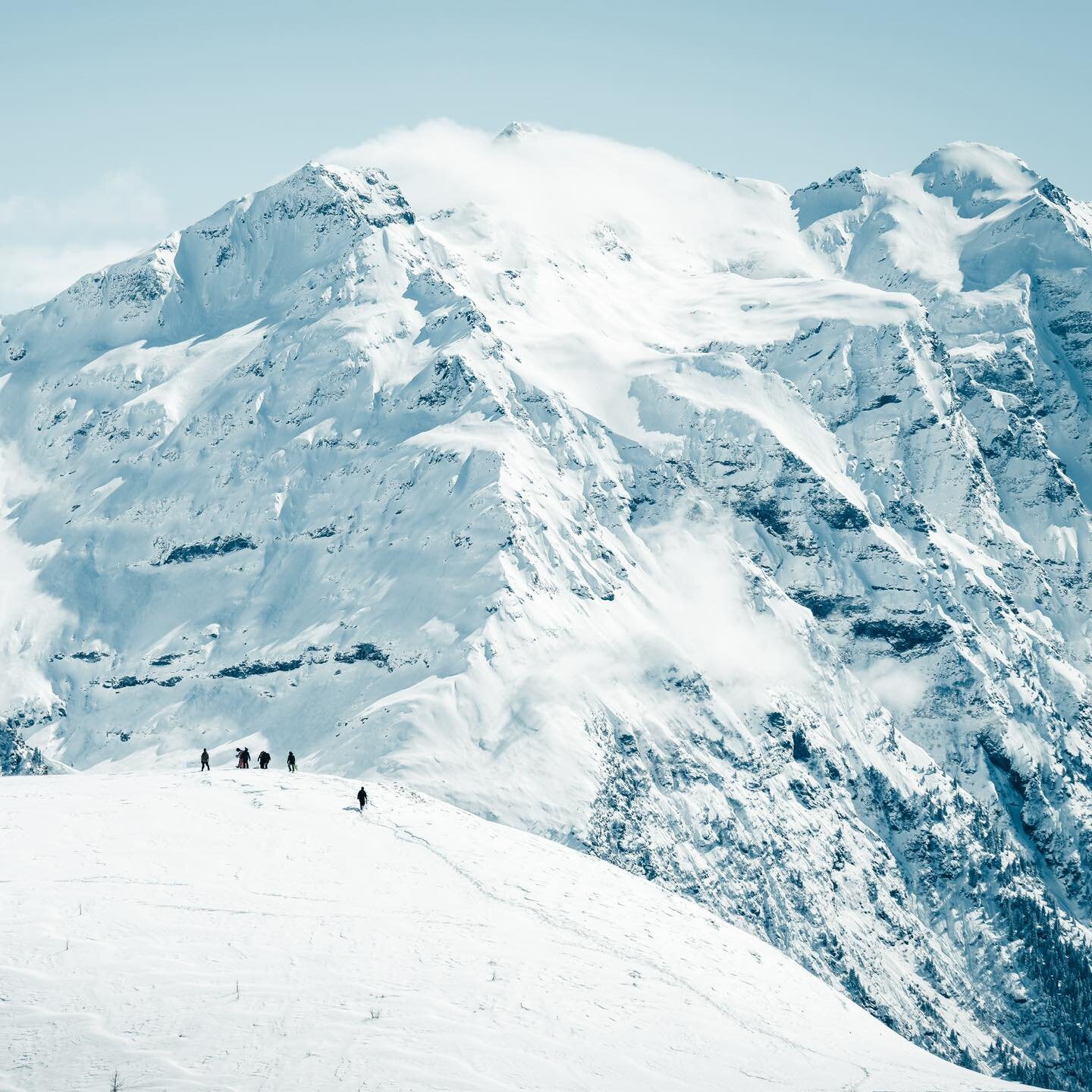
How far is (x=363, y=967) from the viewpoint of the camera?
43625 mm

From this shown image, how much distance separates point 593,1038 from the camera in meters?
41.7

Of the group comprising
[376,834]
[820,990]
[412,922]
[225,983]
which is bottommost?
[820,990]

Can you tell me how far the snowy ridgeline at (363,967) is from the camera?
37.4 metres

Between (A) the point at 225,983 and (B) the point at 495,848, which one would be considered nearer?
(A) the point at 225,983

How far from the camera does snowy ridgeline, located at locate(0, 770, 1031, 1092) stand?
1471 inches

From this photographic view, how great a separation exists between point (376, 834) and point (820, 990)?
1820cm

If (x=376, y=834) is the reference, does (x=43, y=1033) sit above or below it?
above

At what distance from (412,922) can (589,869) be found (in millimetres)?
16001

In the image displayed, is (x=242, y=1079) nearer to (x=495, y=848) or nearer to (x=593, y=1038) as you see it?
(x=593, y=1038)

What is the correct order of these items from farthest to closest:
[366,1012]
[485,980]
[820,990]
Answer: [820,990]
[485,980]
[366,1012]

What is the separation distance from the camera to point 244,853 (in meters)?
55.0

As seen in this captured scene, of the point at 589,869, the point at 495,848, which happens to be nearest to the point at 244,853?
the point at 495,848

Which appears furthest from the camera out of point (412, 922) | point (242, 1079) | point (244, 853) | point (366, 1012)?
point (244, 853)

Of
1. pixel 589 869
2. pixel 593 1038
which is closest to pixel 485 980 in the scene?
pixel 593 1038
